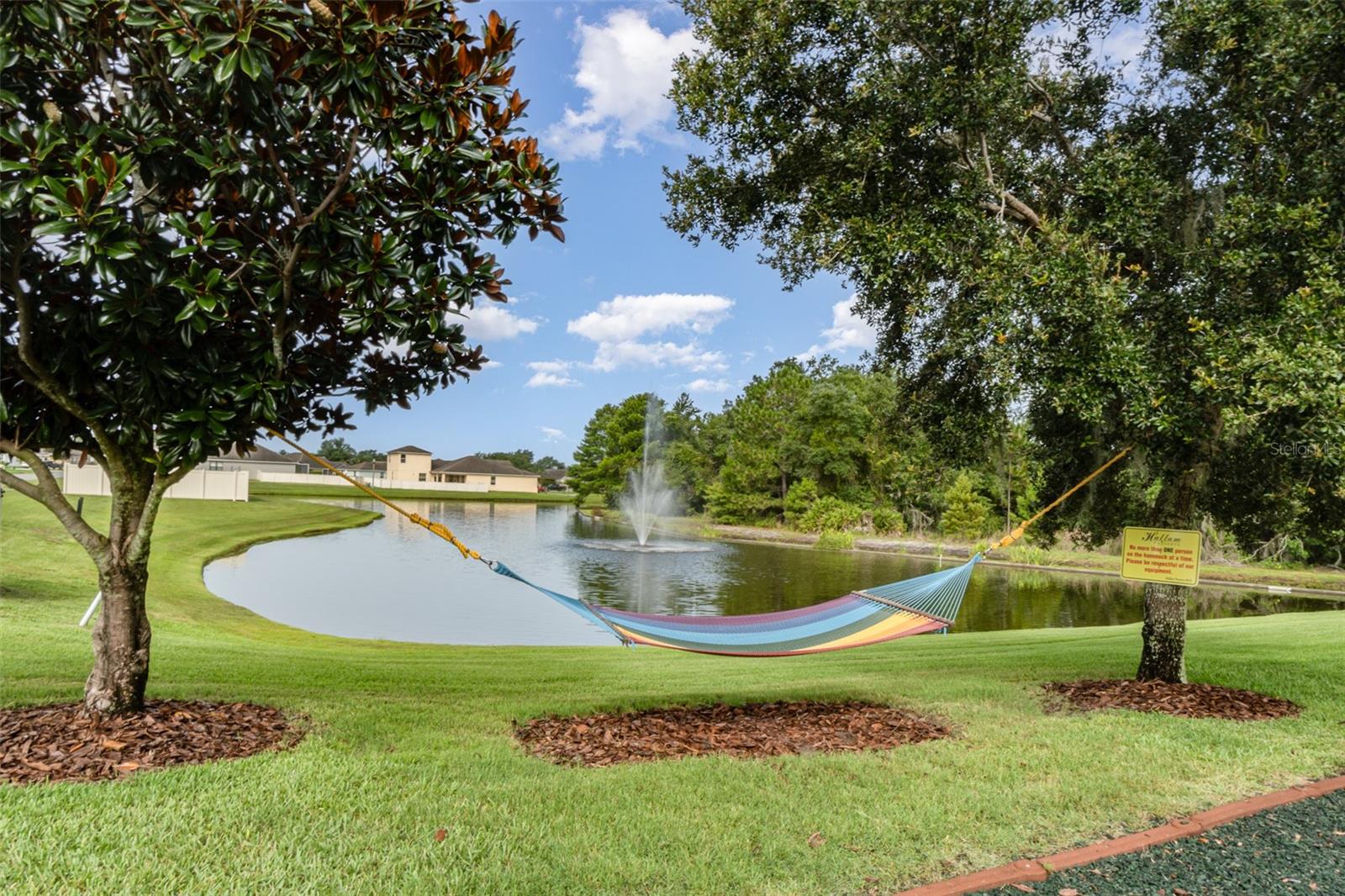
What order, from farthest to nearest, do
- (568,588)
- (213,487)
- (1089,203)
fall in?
(213,487) < (568,588) < (1089,203)

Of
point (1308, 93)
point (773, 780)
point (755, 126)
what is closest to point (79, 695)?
point (773, 780)

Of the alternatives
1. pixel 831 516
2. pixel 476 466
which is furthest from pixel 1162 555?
pixel 476 466

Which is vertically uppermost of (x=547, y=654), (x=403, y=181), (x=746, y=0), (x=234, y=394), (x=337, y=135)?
(x=746, y=0)

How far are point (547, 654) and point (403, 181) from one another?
608cm

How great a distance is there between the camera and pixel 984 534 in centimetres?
2745

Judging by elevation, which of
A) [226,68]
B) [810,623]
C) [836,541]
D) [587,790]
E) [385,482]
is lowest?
[836,541]

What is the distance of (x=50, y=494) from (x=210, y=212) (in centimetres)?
158

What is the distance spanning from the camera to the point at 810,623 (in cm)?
488

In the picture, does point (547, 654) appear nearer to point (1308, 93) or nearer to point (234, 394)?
point (234, 394)

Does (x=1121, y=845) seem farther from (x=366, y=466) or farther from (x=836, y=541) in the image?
(x=366, y=466)

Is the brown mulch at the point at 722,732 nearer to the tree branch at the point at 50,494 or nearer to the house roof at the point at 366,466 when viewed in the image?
the tree branch at the point at 50,494

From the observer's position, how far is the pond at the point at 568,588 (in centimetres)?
1177

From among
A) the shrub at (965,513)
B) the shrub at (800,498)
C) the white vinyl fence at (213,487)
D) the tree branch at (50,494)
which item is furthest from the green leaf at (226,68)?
the white vinyl fence at (213,487)

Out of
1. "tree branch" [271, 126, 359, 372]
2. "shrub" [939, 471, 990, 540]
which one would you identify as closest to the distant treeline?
"shrub" [939, 471, 990, 540]
